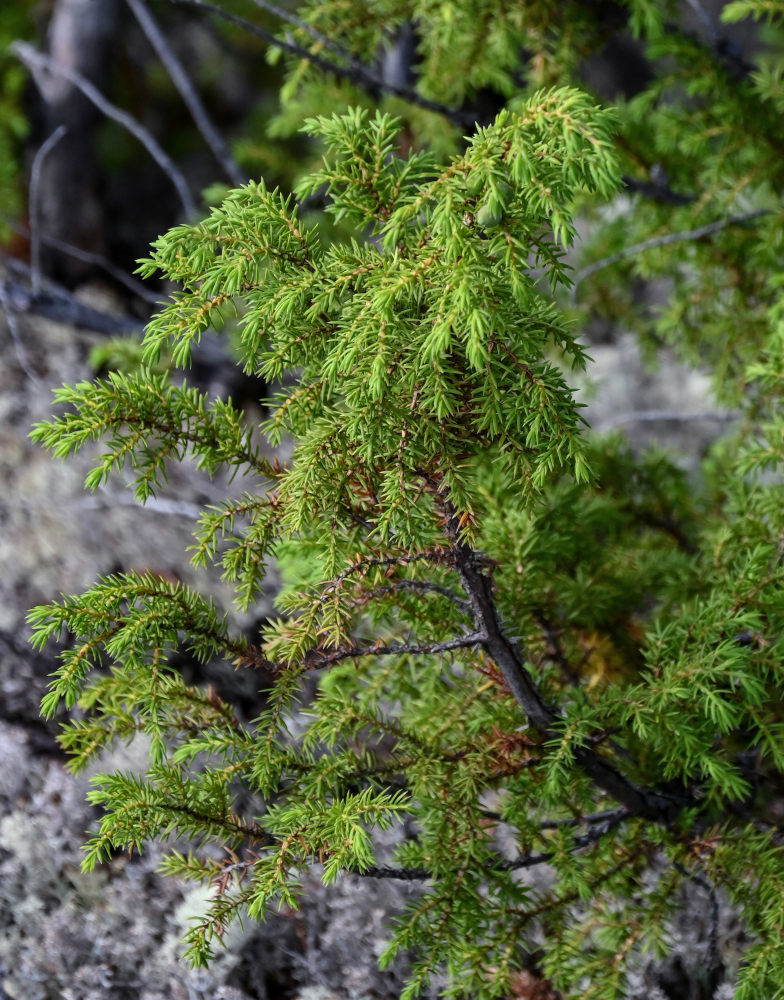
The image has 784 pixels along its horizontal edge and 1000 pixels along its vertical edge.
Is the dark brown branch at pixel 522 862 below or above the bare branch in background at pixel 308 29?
below

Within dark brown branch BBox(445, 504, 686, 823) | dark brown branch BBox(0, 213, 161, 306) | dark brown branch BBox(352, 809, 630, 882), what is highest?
dark brown branch BBox(0, 213, 161, 306)

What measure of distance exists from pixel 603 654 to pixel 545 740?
51 centimetres

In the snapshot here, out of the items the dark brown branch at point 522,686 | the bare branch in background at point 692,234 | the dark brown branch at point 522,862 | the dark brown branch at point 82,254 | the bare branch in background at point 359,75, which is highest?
the dark brown branch at point 82,254

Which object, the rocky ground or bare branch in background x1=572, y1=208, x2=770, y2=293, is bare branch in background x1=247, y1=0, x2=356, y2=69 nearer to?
bare branch in background x1=572, y1=208, x2=770, y2=293

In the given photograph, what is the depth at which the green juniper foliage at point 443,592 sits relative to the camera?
3.85ft

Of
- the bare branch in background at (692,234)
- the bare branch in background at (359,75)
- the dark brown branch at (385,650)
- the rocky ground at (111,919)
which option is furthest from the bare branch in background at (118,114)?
the dark brown branch at (385,650)

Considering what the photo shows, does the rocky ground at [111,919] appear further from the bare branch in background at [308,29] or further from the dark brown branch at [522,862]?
the bare branch in background at [308,29]

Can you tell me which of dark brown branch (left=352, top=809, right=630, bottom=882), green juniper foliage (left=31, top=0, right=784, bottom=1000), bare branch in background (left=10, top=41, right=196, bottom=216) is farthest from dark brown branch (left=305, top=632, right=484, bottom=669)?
bare branch in background (left=10, top=41, right=196, bottom=216)

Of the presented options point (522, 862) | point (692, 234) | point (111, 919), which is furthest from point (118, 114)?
point (522, 862)

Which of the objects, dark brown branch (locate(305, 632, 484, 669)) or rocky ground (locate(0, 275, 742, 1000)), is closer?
dark brown branch (locate(305, 632, 484, 669))

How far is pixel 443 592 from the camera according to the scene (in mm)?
1449

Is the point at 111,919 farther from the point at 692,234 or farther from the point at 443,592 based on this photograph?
the point at 692,234

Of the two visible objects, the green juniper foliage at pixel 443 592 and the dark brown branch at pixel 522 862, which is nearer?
the green juniper foliage at pixel 443 592

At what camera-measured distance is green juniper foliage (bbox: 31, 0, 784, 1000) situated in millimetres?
1174
